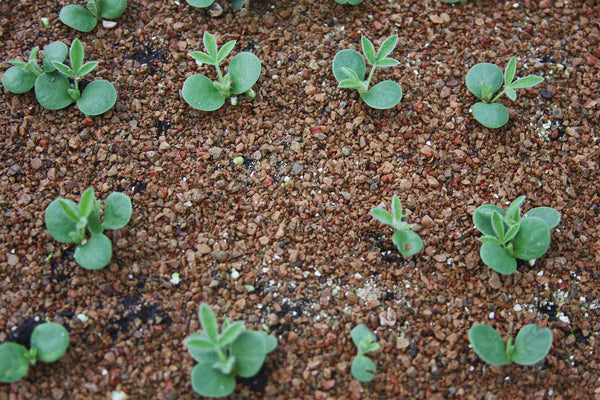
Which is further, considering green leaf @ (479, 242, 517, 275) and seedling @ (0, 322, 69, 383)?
green leaf @ (479, 242, 517, 275)

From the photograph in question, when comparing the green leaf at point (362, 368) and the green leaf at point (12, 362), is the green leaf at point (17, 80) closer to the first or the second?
the green leaf at point (12, 362)

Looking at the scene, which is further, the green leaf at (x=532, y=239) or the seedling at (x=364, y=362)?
the green leaf at (x=532, y=239)

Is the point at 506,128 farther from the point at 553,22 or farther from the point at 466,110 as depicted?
the point at 553,22

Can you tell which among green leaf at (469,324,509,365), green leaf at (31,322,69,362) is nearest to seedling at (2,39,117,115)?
green leaf at (31,322,69,362)

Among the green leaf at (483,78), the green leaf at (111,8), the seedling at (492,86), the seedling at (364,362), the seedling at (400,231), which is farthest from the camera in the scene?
the green leaf at (111,8)

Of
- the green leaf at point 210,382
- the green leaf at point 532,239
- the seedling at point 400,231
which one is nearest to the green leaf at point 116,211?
the green leaf at point 210,382

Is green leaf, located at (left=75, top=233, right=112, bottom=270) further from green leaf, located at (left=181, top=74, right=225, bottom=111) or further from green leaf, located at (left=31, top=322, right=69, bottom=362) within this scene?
green leaf, located at (left=181, top=74, right=225, bottom=111)

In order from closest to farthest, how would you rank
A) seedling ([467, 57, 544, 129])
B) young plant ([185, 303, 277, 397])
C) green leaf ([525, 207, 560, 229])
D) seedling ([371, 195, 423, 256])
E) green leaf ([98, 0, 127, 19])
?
young plant ([185, 303, 277, 397]) < seedling ([371, 195, 423, 256]) < green leaf ([525, 207, 560, 229]) < seedling ([467, 57, 544, 129]) < green leaf ([98, 0, 127, 19])
